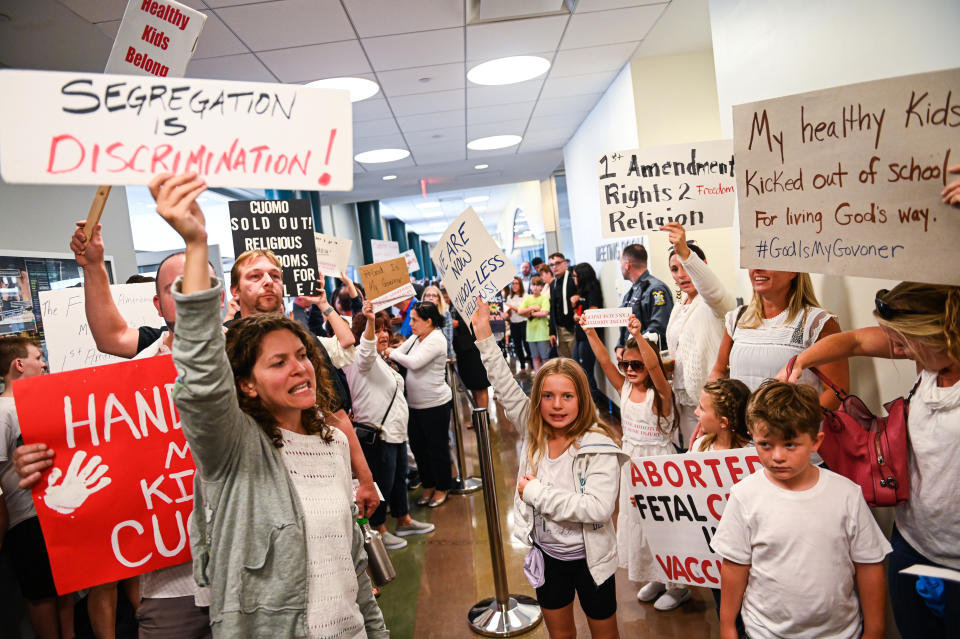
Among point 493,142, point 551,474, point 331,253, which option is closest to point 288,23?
point 331,253

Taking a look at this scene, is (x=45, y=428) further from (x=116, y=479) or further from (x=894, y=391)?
(x=894, y=391)

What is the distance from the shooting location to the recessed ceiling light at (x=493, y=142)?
827 centimetres

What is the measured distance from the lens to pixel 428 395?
4551mm

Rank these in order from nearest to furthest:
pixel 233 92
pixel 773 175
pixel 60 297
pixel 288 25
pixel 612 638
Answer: pixel 233 92 < pixel 773 175 < pixel 612 638 < pixel 60 297 < pixel 288 25

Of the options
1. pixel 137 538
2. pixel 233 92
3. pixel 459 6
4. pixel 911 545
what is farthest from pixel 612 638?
pixel 459 6

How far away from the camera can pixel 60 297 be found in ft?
10.9

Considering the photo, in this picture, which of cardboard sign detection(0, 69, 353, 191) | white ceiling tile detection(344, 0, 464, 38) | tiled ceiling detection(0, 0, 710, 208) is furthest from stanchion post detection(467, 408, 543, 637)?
tiled ceiling detection(0, 0, 710, 208)

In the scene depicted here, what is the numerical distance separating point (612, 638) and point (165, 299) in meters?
1.93

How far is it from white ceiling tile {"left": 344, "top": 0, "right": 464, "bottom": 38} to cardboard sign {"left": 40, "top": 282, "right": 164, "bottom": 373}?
7.03 feet

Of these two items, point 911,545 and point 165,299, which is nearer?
A: point 911,545

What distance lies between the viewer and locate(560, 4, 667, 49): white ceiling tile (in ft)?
14.5

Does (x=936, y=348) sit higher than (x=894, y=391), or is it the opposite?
(x=936, y=348)

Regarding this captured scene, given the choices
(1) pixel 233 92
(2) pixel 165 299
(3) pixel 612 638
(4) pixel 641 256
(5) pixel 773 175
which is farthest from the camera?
(4) pixel 641 256

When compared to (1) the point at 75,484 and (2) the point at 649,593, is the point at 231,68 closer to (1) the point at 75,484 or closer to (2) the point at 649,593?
(1) the point at 75,484
